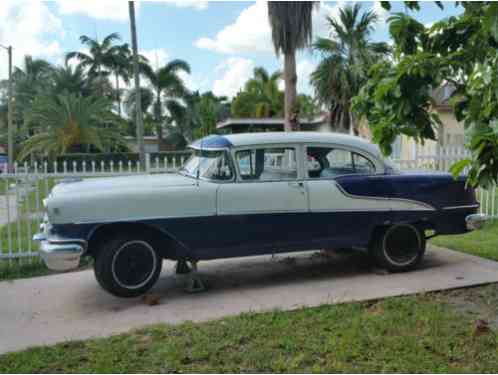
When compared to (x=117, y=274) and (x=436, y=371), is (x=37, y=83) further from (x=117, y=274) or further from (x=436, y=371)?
(x=436, y=371)

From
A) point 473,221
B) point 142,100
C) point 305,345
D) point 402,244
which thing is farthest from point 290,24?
point 142,100

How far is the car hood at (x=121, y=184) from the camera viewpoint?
523cm

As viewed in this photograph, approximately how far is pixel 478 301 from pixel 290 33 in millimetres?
9210

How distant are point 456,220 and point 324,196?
196 cm

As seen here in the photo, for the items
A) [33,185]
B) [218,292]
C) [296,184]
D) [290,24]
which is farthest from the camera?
[290,24]

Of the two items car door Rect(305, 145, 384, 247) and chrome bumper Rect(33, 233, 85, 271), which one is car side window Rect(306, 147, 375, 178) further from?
chrome bumper Rect(33, 233, 85, 271)

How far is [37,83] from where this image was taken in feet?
141

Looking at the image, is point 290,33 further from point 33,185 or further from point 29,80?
point 29,80

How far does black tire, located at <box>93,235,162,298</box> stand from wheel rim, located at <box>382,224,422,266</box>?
2.86 m

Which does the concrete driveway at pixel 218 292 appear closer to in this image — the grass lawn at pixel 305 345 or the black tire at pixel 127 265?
the black tire at pixel 127 265

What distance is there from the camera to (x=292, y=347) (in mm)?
3959

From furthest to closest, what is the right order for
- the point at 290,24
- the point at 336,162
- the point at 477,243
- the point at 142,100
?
the point at 142,100 → the point at 290,24 → the point at 477,243 → the point at 336,162

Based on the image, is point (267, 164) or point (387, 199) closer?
point (267, 164)

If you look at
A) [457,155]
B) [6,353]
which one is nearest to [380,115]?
[6,353]
